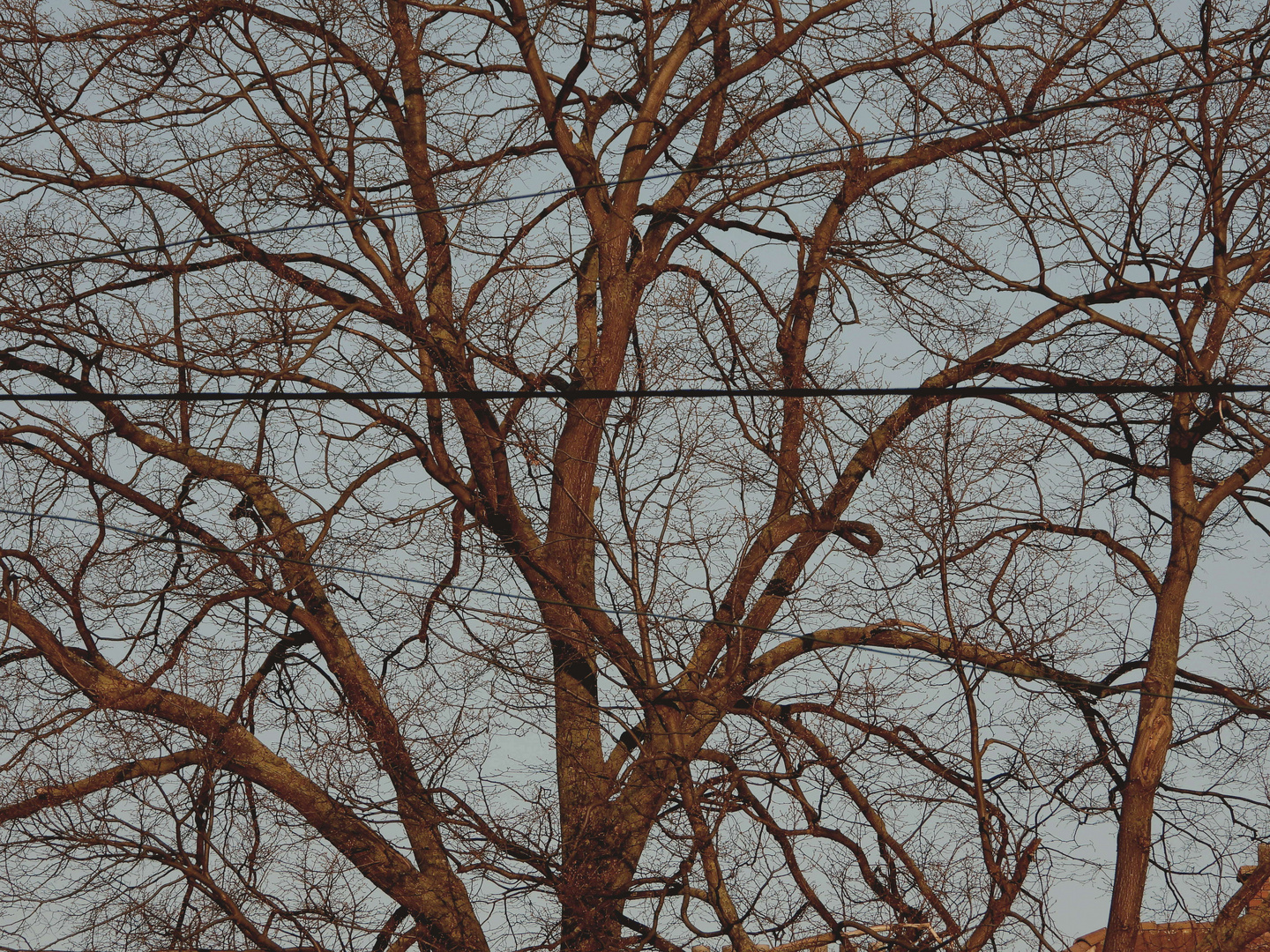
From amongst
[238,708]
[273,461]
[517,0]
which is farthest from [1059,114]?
[238,708]

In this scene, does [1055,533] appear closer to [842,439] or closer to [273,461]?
[842,439]

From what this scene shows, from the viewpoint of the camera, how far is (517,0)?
1256cm

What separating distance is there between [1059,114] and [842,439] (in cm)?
311

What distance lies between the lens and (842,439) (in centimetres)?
1066

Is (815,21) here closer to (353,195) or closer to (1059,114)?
(1059,114)

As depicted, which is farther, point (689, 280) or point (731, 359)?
point (689, 280)

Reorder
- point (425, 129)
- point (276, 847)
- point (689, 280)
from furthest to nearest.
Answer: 1. point (425, 129)
2. point (689, 280)
3. point (276, 847)

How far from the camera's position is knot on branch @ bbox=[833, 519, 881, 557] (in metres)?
10.5

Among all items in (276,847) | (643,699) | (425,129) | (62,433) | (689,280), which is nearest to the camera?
(643,699)

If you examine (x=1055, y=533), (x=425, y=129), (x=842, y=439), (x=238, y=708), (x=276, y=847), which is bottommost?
(x=276, y=847)

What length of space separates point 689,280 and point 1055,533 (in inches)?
141

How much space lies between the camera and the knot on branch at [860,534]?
10484 millimetres

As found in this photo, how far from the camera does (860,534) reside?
10594 millimetres

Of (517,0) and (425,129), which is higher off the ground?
(517,0)
